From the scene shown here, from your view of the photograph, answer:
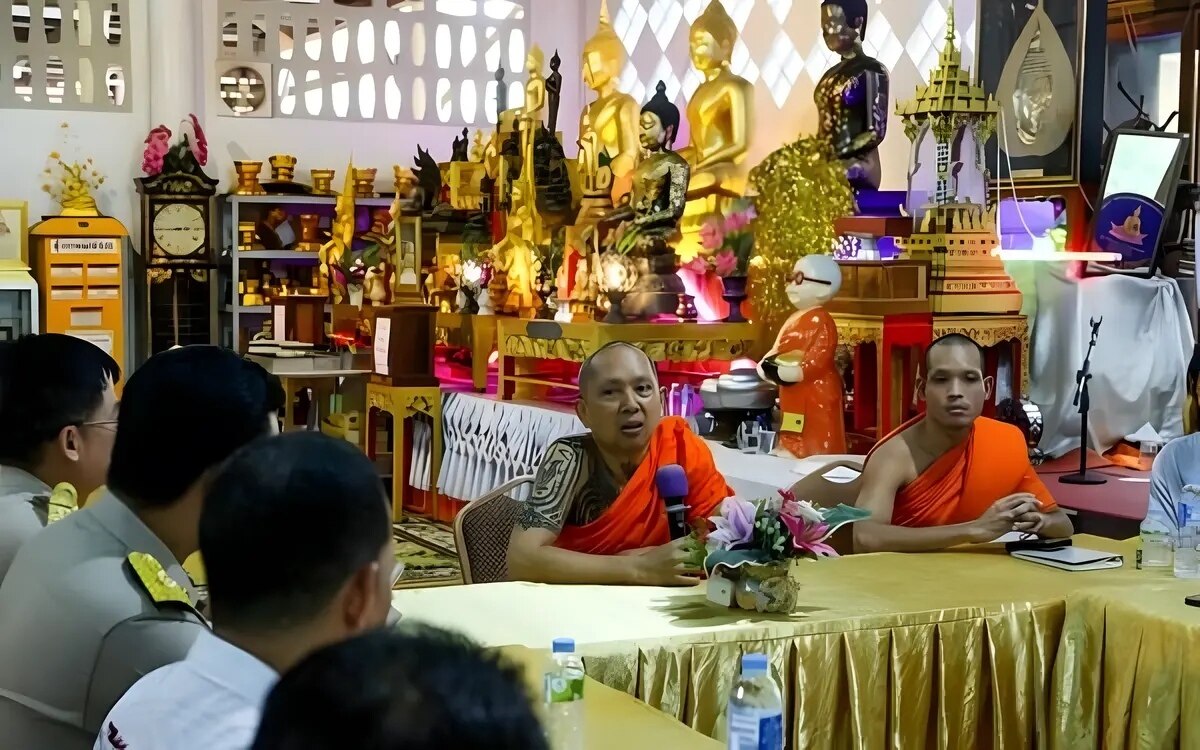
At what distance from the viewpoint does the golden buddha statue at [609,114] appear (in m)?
7.09

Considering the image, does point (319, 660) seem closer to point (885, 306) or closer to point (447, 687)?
point (447, 687)

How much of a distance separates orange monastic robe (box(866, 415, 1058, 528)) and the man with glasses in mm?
1868

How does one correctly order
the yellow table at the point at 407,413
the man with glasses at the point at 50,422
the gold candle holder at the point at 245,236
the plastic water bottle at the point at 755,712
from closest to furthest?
the plastic water bottle at the point at 755,712, the man with glasses at the point at 50,422, the yellow table at the point at 407,413, the gold candle holder at the point at 245,236

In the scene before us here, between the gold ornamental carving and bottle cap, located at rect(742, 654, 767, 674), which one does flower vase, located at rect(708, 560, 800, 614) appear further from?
the gold ornamental carving

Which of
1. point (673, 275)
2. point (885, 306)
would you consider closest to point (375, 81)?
point (673, 275)

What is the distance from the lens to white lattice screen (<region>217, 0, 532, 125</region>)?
9.43m

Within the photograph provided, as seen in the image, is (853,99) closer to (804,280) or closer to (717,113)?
(717,113)

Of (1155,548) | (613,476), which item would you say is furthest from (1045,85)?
(613,476)

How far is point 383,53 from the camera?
9.74 m

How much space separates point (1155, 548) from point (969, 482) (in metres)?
0.44

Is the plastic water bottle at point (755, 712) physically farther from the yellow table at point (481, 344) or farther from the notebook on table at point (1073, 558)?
the yellow table at point (481, 344)

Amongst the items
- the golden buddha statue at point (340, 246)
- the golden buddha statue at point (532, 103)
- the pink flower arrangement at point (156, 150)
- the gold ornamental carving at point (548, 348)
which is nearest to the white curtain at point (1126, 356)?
the gold ornamental carving at point (548, 348)

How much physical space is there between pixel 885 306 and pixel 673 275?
52.6 inches

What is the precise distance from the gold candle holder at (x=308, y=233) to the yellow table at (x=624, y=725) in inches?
288
